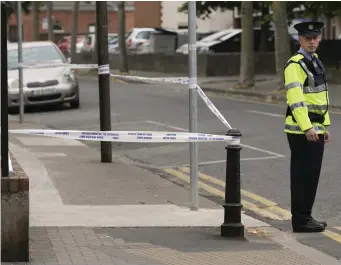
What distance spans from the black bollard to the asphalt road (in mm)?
584

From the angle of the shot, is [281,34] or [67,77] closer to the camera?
[67,77]

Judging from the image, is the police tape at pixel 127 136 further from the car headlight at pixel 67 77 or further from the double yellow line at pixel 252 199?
the car headlight at pixel 67 77

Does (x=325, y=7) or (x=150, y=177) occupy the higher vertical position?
(x=325, y=7)

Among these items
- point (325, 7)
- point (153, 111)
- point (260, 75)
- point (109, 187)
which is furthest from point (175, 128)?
point (260, 75)

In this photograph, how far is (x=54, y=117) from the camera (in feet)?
61.3

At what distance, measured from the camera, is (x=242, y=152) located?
12023mm

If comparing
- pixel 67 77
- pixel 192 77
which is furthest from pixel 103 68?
pixel 67 77

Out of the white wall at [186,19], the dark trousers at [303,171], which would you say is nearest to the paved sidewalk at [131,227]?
the dark trousers at [303,171]

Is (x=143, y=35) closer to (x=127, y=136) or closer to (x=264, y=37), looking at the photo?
(x=264, y=37)

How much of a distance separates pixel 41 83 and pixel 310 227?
13312 mm

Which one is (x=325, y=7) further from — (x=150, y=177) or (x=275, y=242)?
(x=275, y=242)

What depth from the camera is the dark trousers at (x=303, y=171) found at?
23.4ft

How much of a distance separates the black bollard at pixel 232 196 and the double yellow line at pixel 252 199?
86 cm

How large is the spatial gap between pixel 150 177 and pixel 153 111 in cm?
832
